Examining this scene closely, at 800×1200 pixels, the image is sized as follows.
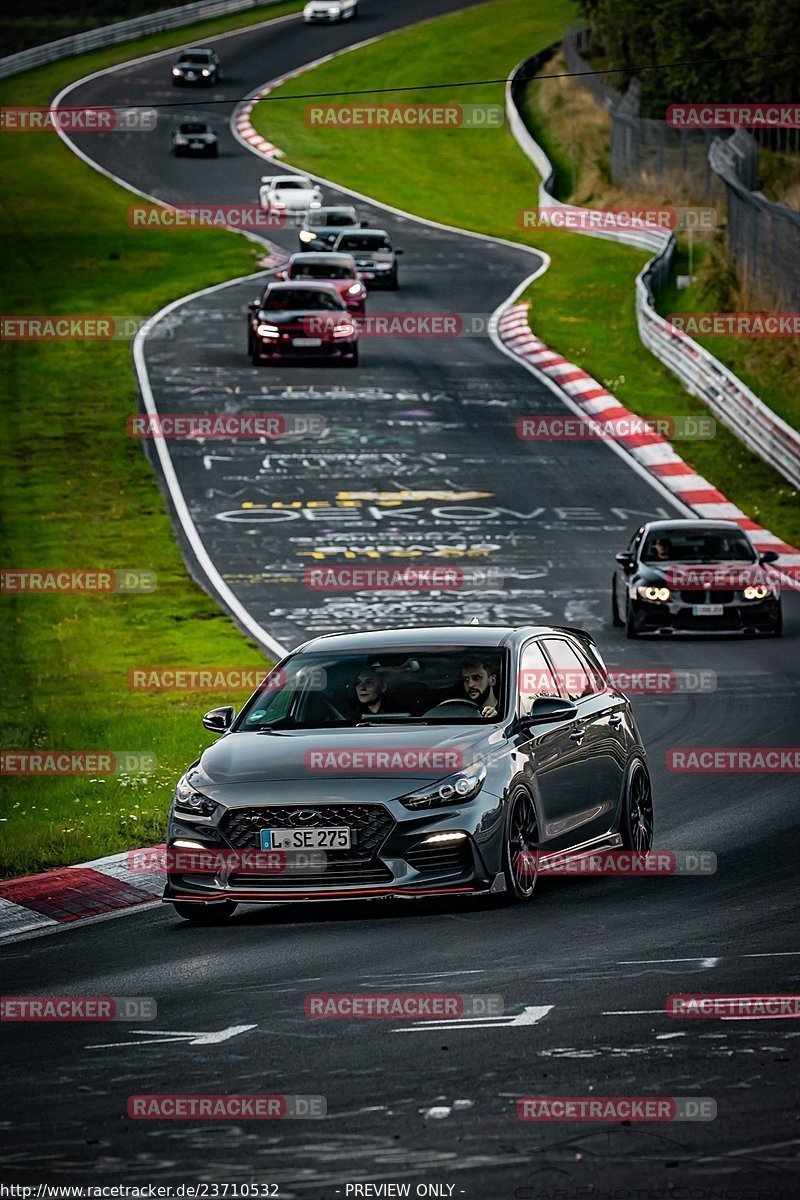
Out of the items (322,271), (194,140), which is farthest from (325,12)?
(322,271)

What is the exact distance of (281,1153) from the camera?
23.0ft

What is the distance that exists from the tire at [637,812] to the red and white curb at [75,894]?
271 cm

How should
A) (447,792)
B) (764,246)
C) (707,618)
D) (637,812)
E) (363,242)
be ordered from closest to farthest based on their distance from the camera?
(447,792)
(637,812)
(707,618)
(764,246)
(363,242)

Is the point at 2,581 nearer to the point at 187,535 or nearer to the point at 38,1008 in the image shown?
the point at 187,535

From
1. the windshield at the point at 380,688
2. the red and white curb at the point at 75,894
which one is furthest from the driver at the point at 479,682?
the red and white curb at the point at 75,894

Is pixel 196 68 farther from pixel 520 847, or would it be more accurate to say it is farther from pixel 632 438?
pixel 520 847

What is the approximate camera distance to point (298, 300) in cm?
4347

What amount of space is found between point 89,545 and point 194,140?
1949 inches

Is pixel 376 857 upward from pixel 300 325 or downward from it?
upward

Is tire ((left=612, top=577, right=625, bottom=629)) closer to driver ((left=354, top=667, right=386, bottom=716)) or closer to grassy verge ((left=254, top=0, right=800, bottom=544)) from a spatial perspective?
grassy verge ((left=254, top=0, right=800, bottom=544))

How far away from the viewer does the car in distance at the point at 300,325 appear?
4341cm

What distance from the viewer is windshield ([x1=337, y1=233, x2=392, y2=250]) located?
5494cm

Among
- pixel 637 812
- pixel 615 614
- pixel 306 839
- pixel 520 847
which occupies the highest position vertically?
pixel 306 839

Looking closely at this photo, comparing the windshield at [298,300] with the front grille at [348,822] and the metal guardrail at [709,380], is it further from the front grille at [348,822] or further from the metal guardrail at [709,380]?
the front grille at [348,822]
